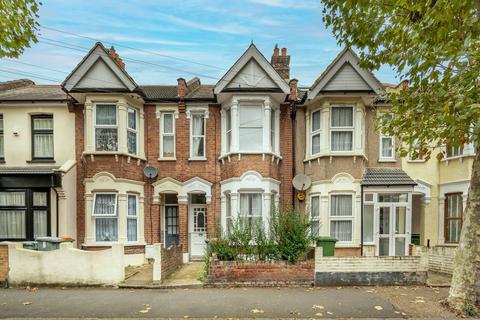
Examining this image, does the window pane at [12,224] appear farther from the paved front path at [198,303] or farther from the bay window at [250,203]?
the bay window at [250,203]

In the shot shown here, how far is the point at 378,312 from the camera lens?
21.6 ft

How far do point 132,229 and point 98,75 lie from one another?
575 cm

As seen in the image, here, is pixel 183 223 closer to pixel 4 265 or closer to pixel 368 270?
pixel 4 265

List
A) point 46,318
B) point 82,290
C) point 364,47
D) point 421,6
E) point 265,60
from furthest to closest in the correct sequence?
point 265,60 < point 82,290 < point 364,47 < point 46,318 < point 421,6

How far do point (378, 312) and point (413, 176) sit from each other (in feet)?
26.5

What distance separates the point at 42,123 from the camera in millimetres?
12758

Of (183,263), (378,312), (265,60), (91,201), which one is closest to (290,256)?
(378,312)

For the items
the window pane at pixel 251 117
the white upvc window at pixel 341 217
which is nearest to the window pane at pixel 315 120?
the window pane at pixel 251 117

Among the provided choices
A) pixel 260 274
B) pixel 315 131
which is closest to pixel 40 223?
pixel 260 274

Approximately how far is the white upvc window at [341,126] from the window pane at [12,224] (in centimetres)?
1136

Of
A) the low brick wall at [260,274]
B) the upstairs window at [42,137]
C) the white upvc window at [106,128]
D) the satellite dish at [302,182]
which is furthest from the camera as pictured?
the upstairs window at [42,137]

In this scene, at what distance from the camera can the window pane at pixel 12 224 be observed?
11.7 metres

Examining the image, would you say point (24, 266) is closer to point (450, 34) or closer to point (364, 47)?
point (364, 47)

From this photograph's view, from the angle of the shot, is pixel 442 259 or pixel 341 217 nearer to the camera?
pixel 442 259
